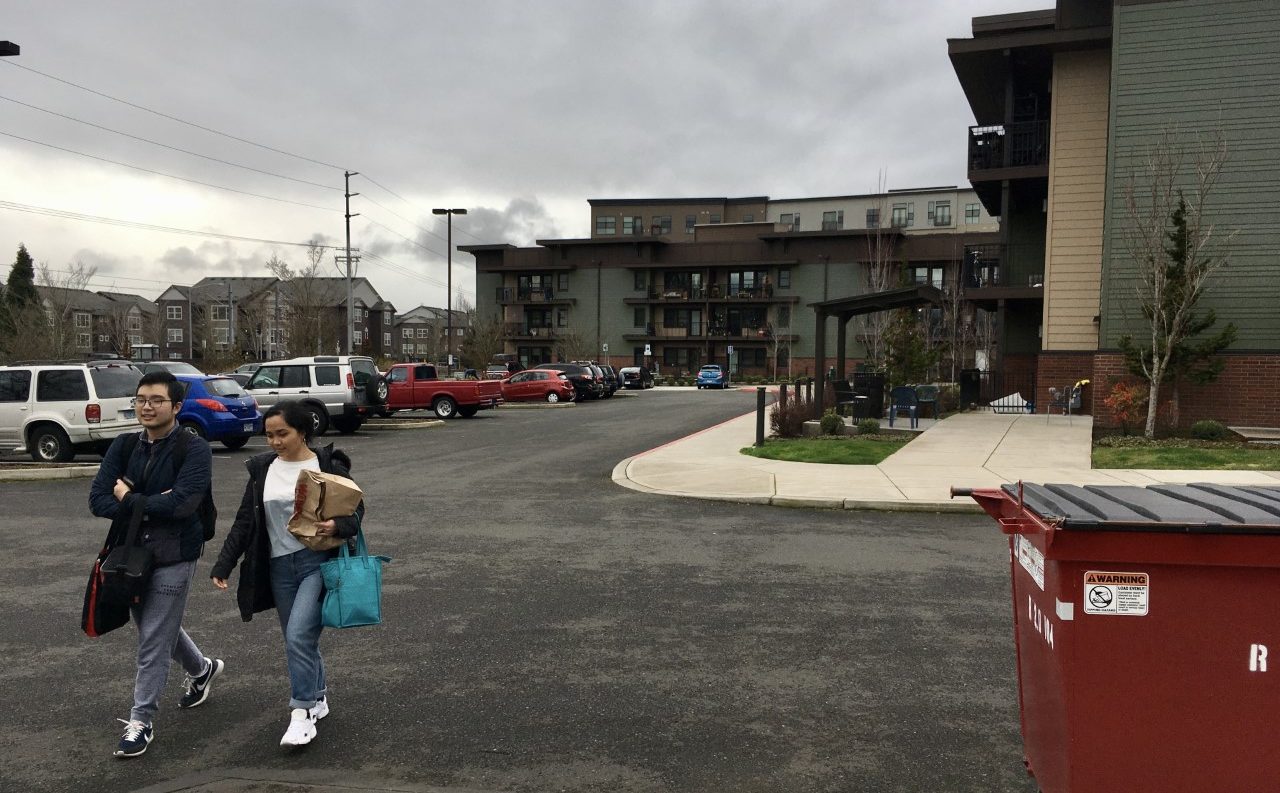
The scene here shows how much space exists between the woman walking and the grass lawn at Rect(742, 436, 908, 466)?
11546 mm

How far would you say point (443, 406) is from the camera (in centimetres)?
2781

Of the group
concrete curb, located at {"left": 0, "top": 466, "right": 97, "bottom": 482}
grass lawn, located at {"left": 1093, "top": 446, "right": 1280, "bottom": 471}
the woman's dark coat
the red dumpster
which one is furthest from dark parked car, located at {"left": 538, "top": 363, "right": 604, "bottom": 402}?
the red dumpster

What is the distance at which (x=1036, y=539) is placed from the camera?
3.24 m

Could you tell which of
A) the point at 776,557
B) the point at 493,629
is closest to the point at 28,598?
the point at 493,629

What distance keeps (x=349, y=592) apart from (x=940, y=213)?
249 ft

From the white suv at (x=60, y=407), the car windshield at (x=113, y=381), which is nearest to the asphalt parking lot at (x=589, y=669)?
the white suv at (x=60, y=407)

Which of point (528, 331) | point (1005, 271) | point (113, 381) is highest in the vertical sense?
point (1005, 271)

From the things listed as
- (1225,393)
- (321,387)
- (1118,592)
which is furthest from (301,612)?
(1225,393)

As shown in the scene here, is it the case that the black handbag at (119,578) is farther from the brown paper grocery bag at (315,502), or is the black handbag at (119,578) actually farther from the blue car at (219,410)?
the blue car at (219,410)

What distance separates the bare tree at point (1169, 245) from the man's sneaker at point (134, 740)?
61.7 feet

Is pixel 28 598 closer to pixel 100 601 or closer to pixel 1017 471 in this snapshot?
pixel 100 601

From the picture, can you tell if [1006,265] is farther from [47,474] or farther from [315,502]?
[315,502]

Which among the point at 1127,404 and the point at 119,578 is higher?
the point at 1127,404

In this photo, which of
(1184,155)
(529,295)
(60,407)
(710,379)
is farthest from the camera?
(529,295)
